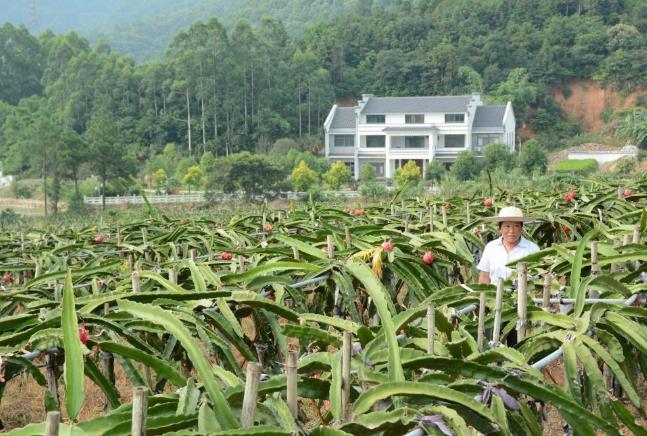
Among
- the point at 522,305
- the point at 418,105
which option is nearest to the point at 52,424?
the point at 522,305

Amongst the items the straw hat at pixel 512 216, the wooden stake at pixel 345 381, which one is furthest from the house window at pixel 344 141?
the wooden stake at pixel 345 381

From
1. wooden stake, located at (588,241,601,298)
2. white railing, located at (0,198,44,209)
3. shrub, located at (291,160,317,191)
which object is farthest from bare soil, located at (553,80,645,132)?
wooden stake, located at (588,241,601,298)

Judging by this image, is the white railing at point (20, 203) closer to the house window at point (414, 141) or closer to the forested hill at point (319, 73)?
the forested hill at point (319, 73)

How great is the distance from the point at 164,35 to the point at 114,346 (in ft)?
429

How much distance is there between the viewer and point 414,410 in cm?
161

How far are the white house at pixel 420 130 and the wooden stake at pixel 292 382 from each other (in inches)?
1454

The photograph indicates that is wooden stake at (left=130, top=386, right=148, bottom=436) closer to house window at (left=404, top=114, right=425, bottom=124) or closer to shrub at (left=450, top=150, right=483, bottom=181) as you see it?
shrub at (left=450, top=150, right=483, bottom=181)

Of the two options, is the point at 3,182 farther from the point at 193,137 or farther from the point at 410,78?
the point at 410,78

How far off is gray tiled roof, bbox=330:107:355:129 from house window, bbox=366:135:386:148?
1.29 metres

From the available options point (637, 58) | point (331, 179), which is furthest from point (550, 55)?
point (331, 179)

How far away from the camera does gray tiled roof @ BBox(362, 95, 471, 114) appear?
39.3m

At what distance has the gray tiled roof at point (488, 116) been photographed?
129ft

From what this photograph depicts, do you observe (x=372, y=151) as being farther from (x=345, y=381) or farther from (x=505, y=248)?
(x=345, y=381)

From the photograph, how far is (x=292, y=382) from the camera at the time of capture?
1.54m
